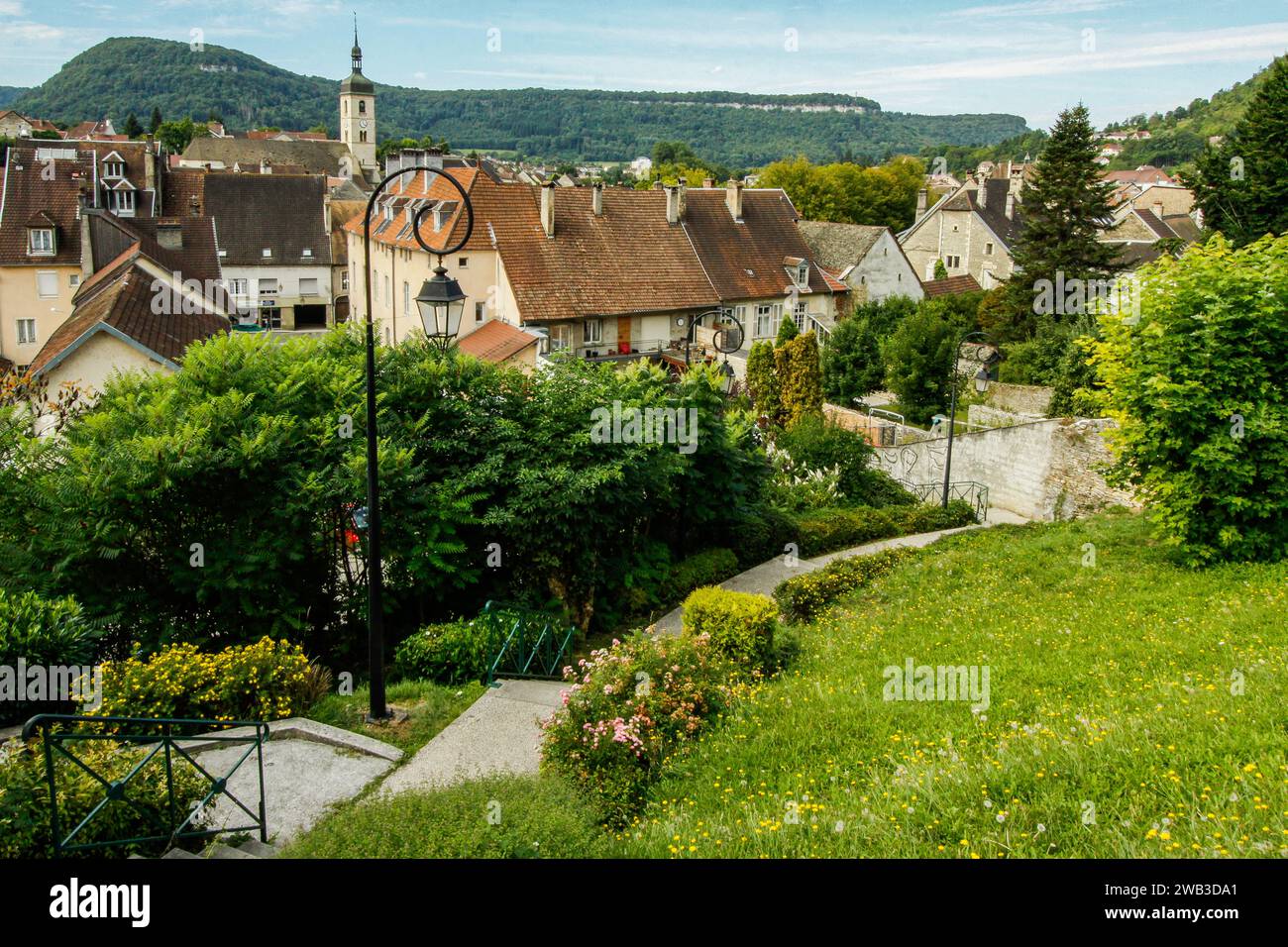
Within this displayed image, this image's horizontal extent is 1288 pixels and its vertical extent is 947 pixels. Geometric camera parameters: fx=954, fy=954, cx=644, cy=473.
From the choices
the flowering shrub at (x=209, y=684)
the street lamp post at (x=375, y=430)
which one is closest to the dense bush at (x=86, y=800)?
the flowering shrub at (x=209, y=684)

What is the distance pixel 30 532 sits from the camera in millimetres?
12938

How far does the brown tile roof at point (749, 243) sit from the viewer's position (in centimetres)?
4309

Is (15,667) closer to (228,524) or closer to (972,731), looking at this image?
(228,524)

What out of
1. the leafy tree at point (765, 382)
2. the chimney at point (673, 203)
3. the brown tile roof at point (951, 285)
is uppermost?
the chimney at point (673, 203)

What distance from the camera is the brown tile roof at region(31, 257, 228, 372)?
89.1 feet

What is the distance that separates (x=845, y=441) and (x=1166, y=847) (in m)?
21.9

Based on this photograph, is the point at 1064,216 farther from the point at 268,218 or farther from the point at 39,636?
the point at 268,218

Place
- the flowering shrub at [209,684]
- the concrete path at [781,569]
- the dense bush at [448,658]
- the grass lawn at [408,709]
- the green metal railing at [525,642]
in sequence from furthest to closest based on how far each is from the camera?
the concrete path at [781,569]
the green metal railing at [525,642]
the dense bush at [448,658]
the grass lawn at [408,709]
the flowering shrub at [209,684]

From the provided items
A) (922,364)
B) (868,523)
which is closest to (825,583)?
(868,523)

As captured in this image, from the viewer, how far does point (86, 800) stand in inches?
286

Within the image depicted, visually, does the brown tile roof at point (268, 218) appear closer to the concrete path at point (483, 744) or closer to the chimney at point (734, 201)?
the chimney at point (734, 201)

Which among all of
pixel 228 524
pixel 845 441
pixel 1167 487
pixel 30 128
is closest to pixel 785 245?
pixel 845 441

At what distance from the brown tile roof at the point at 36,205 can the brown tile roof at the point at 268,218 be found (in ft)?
30.4

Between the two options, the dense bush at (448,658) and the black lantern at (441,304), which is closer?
the black lantern at (441,304)
